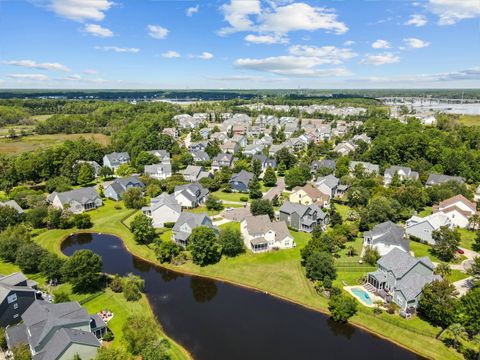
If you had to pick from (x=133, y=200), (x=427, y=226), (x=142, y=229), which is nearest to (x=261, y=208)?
(x=142, y=229)

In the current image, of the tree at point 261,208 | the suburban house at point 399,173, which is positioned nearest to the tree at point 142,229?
the tree at point 261,208

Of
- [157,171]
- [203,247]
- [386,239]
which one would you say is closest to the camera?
[203,247]

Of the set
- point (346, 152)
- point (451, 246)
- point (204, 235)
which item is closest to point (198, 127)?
point (346, 152)

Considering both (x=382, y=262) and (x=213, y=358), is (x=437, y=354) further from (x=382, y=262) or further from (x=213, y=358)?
(x=213, y=358)

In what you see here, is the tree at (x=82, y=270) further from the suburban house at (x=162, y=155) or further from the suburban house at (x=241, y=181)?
the suburban house at (x=162, y=155)

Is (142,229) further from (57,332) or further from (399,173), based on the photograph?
(399,173)

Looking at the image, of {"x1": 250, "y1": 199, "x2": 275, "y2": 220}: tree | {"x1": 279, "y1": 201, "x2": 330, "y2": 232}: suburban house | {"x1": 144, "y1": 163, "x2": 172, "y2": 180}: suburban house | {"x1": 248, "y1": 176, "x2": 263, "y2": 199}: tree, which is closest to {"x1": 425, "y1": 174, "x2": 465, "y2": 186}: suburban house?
{"x1": 279, "y1": 201, "x2": 330, "y2": 232}: suburban house
